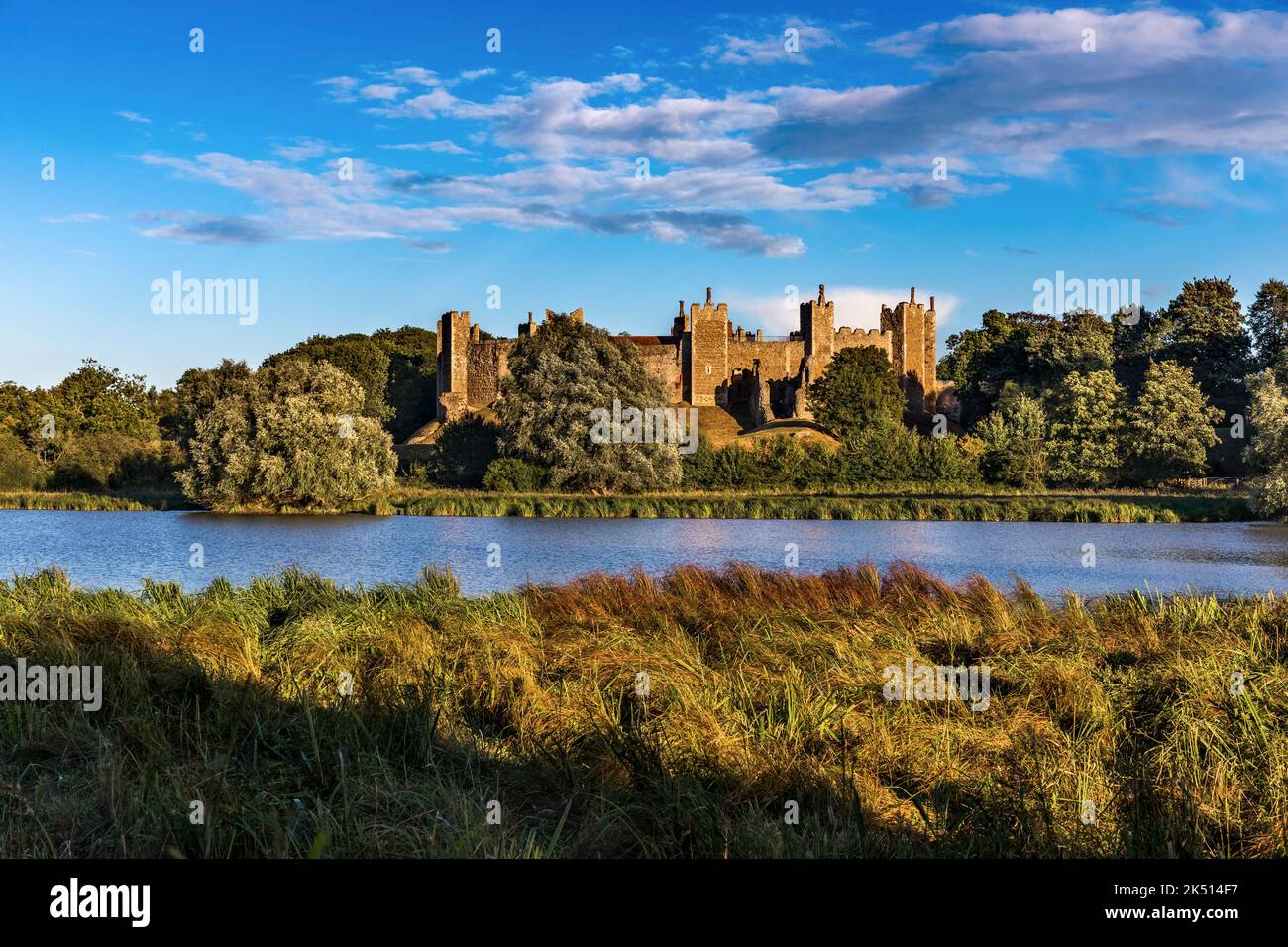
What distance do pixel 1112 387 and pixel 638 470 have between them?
18877 mm

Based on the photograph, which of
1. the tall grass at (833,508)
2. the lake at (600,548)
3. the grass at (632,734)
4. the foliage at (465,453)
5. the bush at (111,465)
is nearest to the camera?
the grass at (632,734)

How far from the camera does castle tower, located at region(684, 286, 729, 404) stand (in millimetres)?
60031

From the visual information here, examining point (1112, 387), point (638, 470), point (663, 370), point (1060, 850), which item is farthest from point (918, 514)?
point (663, 370)

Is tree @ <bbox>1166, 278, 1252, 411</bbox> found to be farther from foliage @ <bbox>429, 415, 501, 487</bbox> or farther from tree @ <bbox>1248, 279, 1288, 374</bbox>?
foliage @ <bbox>429, 415, 501, 487</bbox>

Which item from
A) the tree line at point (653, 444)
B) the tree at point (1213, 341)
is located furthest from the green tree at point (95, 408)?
the tree at point (1213, 341)

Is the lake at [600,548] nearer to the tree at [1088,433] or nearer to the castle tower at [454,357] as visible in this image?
the tree at [1088,433]

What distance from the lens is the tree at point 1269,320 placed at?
49812 millimetres

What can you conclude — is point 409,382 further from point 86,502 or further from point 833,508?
point 833,508

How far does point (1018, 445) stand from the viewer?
41.6 m

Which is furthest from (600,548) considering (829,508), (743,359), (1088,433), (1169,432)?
(743,359)

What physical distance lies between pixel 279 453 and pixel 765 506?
13.9 metres

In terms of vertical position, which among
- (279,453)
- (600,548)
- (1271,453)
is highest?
(279,453)

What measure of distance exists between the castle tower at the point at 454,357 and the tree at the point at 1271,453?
37.6 metres

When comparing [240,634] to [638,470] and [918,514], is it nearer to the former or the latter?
[918,514]
